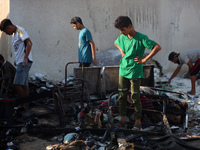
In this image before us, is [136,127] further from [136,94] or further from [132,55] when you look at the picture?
[132,55]

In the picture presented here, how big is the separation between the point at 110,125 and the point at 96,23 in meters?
5.31

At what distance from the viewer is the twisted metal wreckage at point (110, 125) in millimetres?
3052

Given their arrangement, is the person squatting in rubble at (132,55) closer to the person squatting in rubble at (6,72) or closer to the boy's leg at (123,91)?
the boy's leg at (123,91)

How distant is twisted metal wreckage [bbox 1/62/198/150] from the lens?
3.05 meters

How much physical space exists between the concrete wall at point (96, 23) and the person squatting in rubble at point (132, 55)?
4287 millimetres

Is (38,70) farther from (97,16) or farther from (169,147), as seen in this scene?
(169,147)

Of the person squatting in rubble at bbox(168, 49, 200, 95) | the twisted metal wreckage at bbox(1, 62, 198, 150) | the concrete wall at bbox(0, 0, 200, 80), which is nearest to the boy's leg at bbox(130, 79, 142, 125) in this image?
the twisted metal wreckage at bbox(1, 62, 198, 150)

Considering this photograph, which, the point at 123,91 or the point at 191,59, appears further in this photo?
the point at 191,59

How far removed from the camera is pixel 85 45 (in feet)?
17.5

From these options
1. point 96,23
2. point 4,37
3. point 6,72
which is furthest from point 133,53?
point 4,37

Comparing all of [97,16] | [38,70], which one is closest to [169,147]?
[38,70]

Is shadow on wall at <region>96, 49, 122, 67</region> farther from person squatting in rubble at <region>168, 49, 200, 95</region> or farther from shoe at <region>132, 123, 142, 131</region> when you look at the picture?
shoe at <region>132, 123, 142, 131</region>

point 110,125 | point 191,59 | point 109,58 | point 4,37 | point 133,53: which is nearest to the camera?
point 110,125

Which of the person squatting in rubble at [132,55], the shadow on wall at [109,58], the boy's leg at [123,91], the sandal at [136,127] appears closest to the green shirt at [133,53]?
the person squatting in rubble at [132,55]
